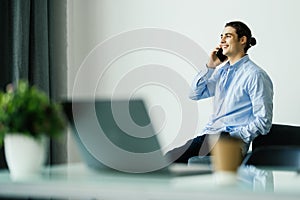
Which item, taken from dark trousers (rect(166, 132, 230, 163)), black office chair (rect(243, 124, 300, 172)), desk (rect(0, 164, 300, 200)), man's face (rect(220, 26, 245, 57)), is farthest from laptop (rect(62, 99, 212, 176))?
man's face (rect(220, 26, 245, 57))

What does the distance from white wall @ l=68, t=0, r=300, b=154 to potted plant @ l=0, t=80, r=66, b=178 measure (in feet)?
7.93

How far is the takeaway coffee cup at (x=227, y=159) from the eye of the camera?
1288 millimetres

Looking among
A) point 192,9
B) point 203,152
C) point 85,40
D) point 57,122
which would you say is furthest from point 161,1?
point 57,122

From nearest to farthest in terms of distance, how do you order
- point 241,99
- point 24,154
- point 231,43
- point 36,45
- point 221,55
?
point 24,154 < point 241,99 < point 231,43 < point 221,55 < point 36,45

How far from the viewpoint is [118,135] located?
5.08ft

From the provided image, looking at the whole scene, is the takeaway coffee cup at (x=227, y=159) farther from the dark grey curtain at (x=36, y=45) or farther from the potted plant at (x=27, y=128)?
the dark grey curtain at (x=36, y=45)

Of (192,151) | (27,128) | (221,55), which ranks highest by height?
(221,55)

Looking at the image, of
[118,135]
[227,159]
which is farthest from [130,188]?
[118,135]

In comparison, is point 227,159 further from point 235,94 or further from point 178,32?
Answer: point 178,32

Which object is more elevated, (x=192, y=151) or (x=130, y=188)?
(x=130, y=188)

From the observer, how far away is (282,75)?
3.61 m

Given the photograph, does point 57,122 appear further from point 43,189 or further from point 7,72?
point 7,72

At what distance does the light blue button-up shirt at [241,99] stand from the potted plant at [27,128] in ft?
5.39

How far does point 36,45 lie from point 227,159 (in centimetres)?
275
